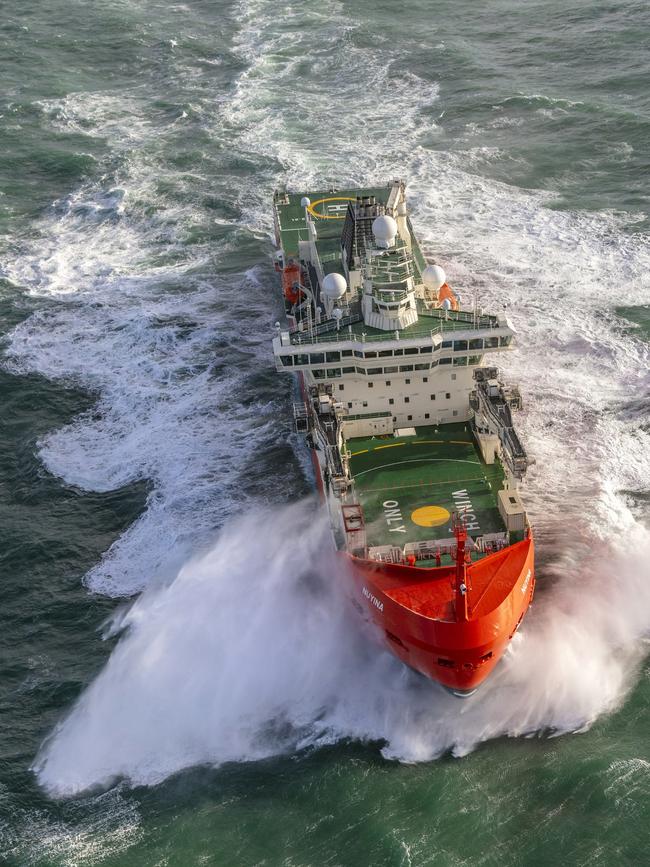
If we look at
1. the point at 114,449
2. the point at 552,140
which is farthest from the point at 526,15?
the point at 114,449

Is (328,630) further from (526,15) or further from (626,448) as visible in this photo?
(526,15)

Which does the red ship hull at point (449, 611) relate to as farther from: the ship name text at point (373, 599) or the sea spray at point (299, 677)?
the sea spray at point (299, 677)

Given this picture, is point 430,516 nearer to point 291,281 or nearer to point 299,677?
point 299,677

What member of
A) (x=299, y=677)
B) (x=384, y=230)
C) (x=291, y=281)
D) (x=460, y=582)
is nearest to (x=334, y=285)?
(x=384, y=230)

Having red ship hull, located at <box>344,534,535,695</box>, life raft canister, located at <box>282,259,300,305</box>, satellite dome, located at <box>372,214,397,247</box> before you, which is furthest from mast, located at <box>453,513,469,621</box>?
life raft canister, located at <box>282,259,300,305</box>

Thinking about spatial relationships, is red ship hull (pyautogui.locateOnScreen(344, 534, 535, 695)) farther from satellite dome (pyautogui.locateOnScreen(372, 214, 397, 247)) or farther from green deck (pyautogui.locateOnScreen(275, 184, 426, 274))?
green deck (pyautogui.locateOnScreen(275, 184, 426, 274))
